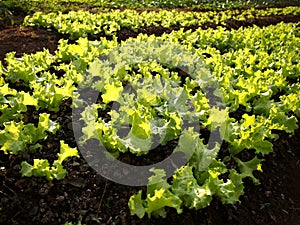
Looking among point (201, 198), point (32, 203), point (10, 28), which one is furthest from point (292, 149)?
point (10, 28)

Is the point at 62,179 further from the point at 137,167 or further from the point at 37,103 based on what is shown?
the point at 37,103

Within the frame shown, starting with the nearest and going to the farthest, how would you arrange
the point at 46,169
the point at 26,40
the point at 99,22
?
1. the point at 46,169
2. the point at 26,40
3. the point at 99,22

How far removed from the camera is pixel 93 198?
A: 10.2 feet

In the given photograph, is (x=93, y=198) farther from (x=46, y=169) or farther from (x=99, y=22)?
(x=99, y=22)

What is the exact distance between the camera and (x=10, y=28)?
8117mm

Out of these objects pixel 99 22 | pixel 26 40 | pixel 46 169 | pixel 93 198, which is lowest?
pixel 99 22

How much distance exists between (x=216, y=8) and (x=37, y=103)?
14.3 metres

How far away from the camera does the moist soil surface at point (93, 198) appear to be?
9.61 ft

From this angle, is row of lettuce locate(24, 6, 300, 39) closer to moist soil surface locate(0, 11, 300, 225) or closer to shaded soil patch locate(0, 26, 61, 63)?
shaded soil patch locate(0, 26, 61, 63)

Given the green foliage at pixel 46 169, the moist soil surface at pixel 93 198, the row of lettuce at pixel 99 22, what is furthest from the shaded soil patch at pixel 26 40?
the green foliage at pixel 46 169

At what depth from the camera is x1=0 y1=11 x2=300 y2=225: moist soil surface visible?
2930 mm

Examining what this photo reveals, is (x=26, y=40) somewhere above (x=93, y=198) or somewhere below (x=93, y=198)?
below

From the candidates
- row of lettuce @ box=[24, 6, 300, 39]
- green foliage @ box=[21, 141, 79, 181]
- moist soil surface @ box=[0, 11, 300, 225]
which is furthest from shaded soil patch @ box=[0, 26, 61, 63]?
green foliage @ box=[21, 141, 79, 181]

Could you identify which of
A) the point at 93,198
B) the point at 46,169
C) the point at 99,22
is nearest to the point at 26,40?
the point at 99,22
